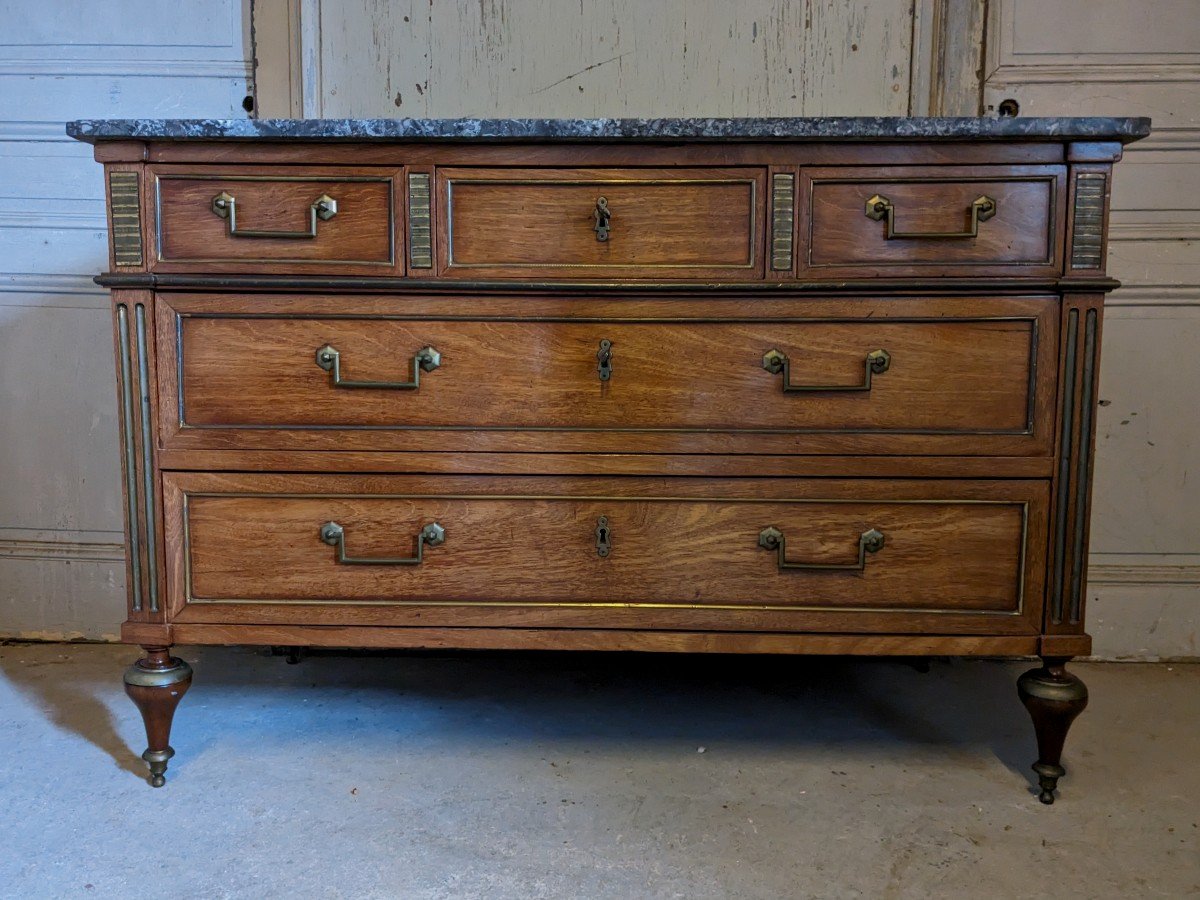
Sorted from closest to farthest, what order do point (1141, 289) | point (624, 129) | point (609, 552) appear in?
A: point (624, 129) < point (609, 552) < point (1141, 289)

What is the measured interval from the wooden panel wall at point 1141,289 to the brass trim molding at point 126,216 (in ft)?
5.68

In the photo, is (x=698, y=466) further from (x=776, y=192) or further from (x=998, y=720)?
(x=998, y=720)

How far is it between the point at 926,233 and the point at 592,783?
1.03 meters

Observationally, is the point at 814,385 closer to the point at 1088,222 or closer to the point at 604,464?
the point at 604,464

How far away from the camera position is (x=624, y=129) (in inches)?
51.5

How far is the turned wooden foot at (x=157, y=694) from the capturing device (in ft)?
4.82

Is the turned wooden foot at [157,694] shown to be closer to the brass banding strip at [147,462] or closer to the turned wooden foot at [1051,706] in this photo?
the brass banding strip at [147,462]

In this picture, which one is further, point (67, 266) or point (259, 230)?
point (67, 266)

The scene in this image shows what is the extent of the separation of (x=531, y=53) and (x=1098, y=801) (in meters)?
1.85

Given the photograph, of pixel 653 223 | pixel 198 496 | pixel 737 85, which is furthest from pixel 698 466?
pixel 737 85

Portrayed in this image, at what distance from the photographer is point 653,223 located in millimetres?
1355

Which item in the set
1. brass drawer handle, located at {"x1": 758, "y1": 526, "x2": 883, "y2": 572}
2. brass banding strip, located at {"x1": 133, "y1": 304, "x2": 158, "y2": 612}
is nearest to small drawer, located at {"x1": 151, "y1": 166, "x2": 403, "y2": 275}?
brass banding strip, located at {"x1": 133, "y1": 304, "x2": 158, "y2": 612}

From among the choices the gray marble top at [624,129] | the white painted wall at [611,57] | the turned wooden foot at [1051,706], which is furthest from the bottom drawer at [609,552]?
the white painted wall at [611,57]

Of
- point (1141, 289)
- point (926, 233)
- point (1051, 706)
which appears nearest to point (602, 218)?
point (926, 233)
